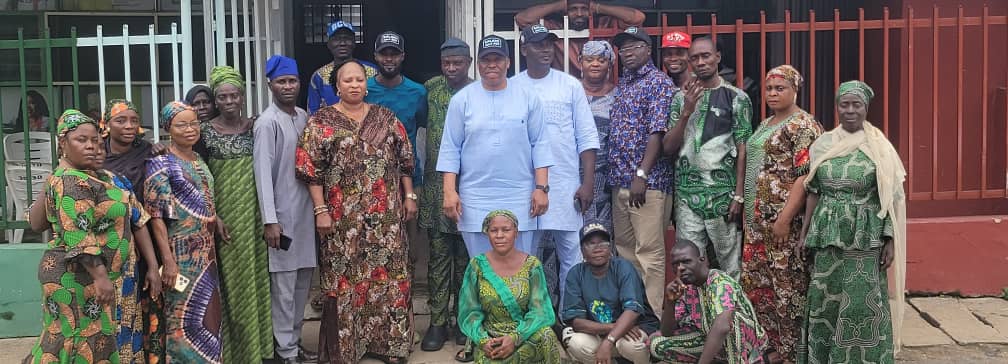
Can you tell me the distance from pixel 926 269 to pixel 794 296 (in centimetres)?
177

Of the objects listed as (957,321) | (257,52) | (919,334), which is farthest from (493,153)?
(957,321)

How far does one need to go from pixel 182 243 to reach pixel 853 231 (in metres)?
2.96

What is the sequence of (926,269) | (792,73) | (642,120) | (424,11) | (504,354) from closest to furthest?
1. (504,354)
2. (792,73)
3. (642,120)
4. (926,269)
5. (424,11)

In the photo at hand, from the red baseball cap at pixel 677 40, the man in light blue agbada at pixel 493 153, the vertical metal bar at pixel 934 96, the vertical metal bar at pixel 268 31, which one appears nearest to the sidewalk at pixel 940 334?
the vertical metal bar at pixel 934 96

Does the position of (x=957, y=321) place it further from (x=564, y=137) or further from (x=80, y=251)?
(x=80, y=251)

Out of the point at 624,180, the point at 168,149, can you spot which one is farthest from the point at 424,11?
the point at 168,149

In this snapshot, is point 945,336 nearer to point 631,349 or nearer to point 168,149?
point 631,349

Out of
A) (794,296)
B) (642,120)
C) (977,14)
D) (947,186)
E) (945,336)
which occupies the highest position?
(977,14)

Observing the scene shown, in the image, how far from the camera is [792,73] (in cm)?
480

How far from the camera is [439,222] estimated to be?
5453 millimetres

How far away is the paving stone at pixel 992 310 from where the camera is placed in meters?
5.75

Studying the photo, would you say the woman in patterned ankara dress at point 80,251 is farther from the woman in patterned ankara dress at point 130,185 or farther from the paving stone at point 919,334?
the paving stone at point 919,334

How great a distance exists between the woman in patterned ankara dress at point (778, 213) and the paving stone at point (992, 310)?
5.09 feet

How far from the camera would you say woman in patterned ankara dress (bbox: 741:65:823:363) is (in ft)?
15.6
